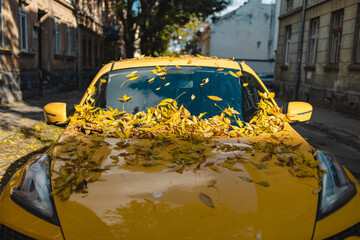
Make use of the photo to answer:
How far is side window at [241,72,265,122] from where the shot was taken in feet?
11.5

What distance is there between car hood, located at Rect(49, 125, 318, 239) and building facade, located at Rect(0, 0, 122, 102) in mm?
13072

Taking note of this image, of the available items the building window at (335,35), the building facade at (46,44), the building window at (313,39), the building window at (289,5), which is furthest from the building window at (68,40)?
the building window at (335,35)

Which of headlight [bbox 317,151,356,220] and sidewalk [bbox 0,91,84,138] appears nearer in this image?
headlight [bbox 317,151,356,220]

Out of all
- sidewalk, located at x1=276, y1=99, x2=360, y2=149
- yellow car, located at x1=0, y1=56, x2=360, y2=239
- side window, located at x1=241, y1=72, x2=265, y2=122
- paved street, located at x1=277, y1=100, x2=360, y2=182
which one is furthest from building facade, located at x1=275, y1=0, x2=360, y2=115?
yellow car, located at x1=0, y1=56, x2=360, y2=239

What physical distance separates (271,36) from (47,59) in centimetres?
3643

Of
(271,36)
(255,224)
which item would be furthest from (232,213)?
Answer: (271,36)

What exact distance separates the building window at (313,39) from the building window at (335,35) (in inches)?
70.9

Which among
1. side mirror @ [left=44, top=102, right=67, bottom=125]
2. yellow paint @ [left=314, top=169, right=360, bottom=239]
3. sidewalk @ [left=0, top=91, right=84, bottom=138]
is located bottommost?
sidewalk @ [left=0, top=91, right=84, bottom=138]

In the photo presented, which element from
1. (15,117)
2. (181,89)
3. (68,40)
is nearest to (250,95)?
(181,89)

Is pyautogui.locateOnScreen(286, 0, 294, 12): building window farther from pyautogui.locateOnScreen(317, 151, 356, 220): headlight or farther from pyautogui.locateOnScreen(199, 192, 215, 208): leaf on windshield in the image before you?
pyautogui.locateOnScreen(199, 192, 215, 208): leaf on windshield

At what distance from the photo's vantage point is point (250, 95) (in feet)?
12.1

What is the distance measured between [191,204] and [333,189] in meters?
0.84

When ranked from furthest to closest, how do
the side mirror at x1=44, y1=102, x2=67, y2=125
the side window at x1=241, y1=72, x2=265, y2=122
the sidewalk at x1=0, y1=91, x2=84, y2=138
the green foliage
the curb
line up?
the green foliage, the sidewalk at x1=0, y1=91, x2=84, y2=138, the curb, the side window at x1=241, y1=72, x2=265, y2=122, the side mirror at x1=44, y1=102, x2=67, y2=125

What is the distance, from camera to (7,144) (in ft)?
23.5
